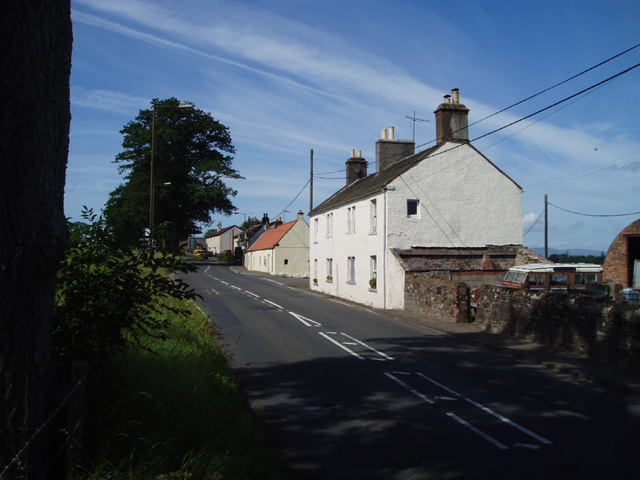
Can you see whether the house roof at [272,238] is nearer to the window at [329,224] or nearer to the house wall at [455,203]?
the window at [329,224]

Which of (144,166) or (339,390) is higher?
(144,166)

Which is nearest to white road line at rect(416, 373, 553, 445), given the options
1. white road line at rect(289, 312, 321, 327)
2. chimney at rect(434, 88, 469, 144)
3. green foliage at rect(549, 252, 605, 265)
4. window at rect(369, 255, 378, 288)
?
white road line at rect(289, 312, 321, 327)

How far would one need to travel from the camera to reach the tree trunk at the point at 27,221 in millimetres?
3287

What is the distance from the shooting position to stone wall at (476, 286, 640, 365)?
9953 millimetres

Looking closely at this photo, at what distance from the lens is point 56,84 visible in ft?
11.9

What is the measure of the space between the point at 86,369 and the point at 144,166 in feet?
157

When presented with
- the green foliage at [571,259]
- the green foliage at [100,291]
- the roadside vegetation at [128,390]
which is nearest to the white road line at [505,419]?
the roadside vegetation at [128,390]

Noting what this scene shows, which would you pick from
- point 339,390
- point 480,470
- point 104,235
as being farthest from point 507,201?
point 104,235

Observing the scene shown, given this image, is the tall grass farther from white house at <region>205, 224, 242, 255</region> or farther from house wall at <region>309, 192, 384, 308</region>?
white house at <region>205, 224, 242, 255</region>

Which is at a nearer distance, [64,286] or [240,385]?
[64,286]

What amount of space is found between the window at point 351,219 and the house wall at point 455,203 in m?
4.52

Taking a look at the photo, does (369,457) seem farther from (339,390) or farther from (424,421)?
(339,390)

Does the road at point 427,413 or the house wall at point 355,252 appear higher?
the house wall at point 355,252

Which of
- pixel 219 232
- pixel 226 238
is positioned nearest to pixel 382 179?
pixel 226 238
